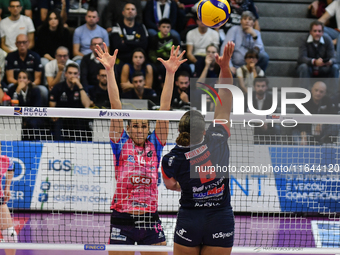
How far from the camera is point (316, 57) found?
11.1 m

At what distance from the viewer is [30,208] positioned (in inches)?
317

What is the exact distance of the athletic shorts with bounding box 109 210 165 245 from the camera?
474cm

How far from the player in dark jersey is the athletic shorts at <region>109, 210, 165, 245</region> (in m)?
0.74

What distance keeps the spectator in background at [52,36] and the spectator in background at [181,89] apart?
3.18 m

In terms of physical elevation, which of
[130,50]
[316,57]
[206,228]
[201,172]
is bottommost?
[206,228]

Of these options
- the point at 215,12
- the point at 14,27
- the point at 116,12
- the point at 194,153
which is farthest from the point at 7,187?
the point at 116,12

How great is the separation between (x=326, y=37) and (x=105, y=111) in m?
8.13

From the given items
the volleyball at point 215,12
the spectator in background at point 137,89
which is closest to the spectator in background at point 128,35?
the spectator in background at point 137,89

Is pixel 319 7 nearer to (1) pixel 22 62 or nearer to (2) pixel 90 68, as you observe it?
(2) pixel 90 68

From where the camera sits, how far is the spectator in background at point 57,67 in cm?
1012

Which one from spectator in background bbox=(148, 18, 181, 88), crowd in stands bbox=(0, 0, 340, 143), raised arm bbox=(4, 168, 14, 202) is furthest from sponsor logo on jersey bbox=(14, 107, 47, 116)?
spectator in background bbox=(148, 18, 181, 88)

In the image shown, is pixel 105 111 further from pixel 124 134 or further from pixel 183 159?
pixel 183 159

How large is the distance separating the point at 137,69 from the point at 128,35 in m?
1.16

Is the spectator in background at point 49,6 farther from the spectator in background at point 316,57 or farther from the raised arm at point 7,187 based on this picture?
the spectator in background at point 316,57
